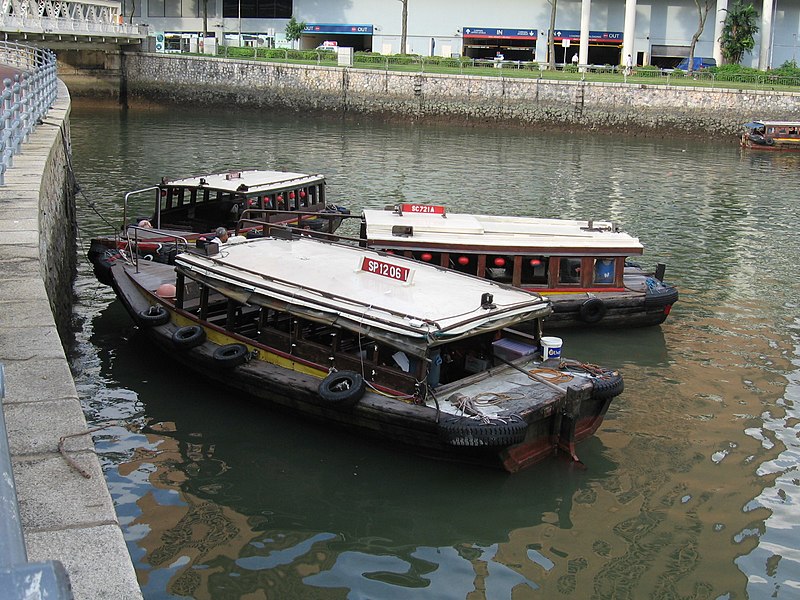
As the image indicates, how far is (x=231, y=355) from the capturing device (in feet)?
40.2

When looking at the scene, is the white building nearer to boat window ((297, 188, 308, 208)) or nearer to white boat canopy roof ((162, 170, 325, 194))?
boat window ((297, 188, 308, 208))

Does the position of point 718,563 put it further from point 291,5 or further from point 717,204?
point 291,5

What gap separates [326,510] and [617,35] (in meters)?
65.4

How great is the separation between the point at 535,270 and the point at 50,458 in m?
10.6

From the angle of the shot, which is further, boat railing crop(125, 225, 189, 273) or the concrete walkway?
boat railing crop(125, 225, 189, 273)

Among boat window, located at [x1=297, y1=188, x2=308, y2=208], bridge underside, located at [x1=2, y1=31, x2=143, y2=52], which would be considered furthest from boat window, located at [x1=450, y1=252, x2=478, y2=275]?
bridge underside, located at [x1=2, y1=31, x2=143, y2=52]

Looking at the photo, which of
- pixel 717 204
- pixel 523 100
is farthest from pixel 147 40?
pixel 717 204

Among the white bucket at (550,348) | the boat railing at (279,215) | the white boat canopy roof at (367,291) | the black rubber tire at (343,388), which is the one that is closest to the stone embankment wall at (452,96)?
the boat railing at (279,215)

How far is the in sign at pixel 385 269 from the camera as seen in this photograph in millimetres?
11953

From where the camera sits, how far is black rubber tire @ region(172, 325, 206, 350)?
41.8ft

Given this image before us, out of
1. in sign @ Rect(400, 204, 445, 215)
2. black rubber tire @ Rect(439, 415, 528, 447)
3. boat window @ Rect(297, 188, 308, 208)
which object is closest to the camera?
black rubber tire @ Rect(439, 415, 528, 447)

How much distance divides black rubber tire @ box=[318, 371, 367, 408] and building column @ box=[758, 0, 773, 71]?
60.8 m

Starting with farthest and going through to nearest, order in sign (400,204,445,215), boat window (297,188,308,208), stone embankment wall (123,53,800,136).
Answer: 1. stone embankment wall (123,53,800,136)
2. boat window (297,188,308,208)
3. in sign (400,204,445,215)

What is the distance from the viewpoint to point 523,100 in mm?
53438
